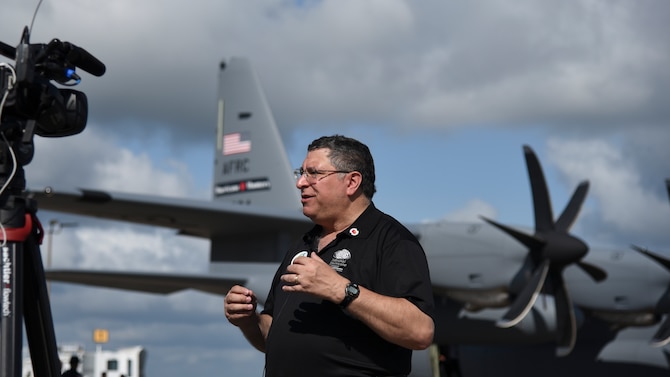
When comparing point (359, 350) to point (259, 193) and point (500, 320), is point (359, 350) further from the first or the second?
point (259, 193)

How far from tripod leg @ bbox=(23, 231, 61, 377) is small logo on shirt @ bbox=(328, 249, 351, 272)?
997 millimetres

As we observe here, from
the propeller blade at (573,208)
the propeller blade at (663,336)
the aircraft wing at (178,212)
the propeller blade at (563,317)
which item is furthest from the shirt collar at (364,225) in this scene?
the propeller blade at (573,208)

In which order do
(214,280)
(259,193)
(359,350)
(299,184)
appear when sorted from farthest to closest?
(259,193) → (214,280) → (299,184) → (359,350)

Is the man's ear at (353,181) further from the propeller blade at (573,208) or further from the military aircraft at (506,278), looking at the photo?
the propeller blade at (573,208)

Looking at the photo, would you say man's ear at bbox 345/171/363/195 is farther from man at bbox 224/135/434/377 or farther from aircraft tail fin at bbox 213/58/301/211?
aircraft tail fin at bbox 213/58/301/211

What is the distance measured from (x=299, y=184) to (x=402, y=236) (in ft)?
1.35

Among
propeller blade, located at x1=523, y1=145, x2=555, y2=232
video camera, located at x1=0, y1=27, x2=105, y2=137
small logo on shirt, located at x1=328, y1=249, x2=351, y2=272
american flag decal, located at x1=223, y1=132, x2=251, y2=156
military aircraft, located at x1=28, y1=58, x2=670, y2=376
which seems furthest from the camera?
american flag decal, located at x1=223, y1=132, x2=251, y2=156

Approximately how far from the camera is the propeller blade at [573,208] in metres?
15.1

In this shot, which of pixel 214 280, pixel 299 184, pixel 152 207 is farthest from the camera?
pixel 214 280

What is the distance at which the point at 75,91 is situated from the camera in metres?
3.15

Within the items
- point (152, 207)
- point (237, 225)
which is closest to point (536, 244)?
point (237, 225)

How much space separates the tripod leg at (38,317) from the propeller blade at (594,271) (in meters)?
12.9

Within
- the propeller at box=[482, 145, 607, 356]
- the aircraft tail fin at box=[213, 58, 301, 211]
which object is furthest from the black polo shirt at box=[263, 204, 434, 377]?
the aircraft tail fin at box=[213, 58, 301, 211]

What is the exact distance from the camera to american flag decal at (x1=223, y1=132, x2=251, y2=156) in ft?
64.7
